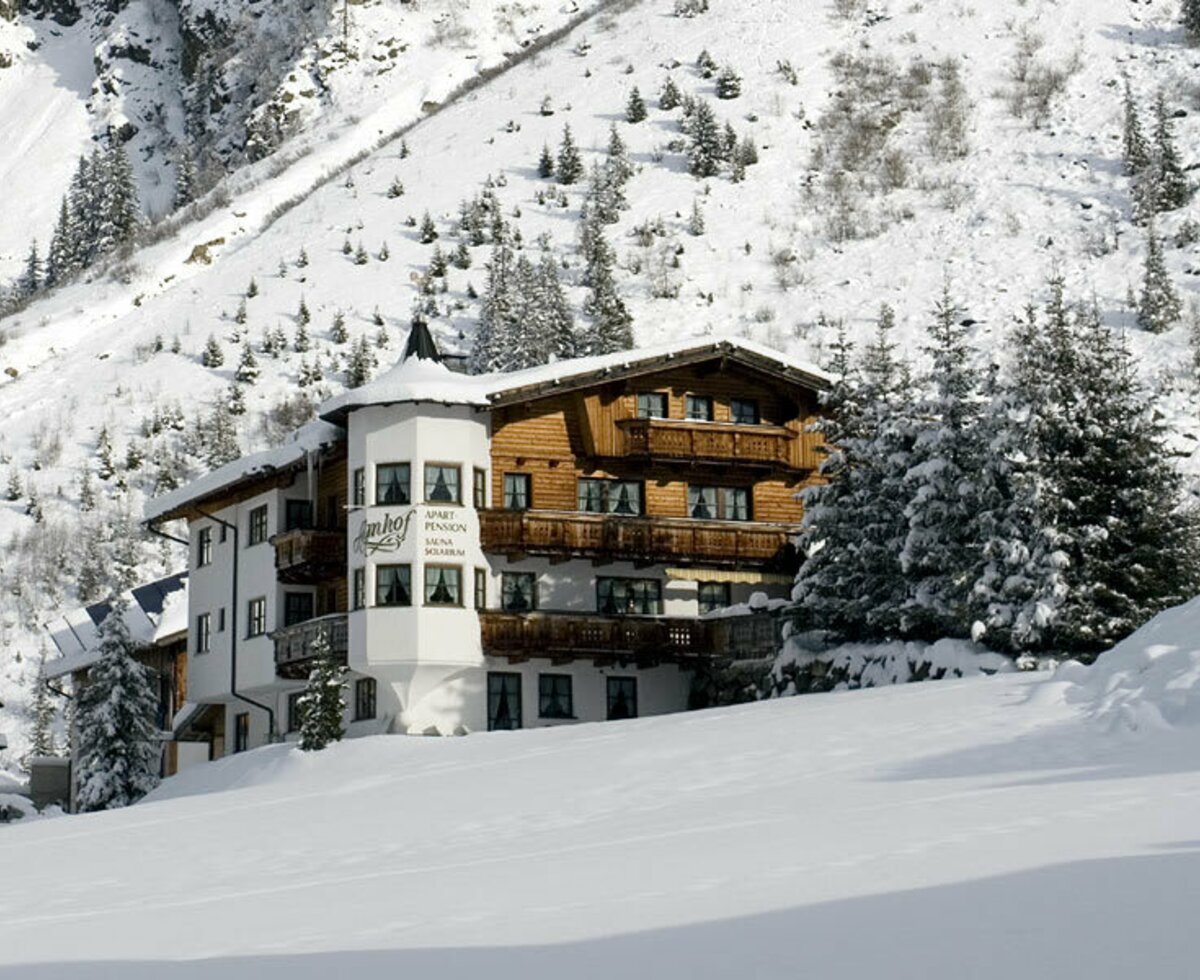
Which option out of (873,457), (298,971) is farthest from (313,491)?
(298,971)

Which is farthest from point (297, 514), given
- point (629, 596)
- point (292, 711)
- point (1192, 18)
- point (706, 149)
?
point (1192, 18)

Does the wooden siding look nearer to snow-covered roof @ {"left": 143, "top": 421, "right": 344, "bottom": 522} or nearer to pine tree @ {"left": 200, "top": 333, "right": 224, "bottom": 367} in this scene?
snow-covered roof @ {"left": 143, "top": 421, "right": 344, "bottom": 522}

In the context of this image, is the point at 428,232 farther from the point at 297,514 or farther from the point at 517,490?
the point at 517,490

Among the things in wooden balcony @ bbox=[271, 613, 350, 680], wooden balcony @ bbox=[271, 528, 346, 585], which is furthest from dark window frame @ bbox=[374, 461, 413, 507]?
wooden balcony @ bbox=[271, 613, 350, 680]

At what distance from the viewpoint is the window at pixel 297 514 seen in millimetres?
49531

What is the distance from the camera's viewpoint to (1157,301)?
7812 centimetres

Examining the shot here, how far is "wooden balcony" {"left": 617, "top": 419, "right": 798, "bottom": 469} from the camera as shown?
46.1m

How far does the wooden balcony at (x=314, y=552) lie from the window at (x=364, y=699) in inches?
119

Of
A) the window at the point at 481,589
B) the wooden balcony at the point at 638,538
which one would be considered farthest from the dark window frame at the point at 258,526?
the wooden balcony at the point at 638,538

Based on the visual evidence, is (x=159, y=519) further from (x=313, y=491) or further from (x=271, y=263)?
(x=271, y=263)

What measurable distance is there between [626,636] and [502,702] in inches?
137

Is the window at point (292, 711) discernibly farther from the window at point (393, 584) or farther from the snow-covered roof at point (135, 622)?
the snow-covered roof at point (135, 622)

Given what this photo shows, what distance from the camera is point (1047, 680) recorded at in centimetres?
2694

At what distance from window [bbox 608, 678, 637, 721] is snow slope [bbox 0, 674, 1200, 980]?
16573mm
